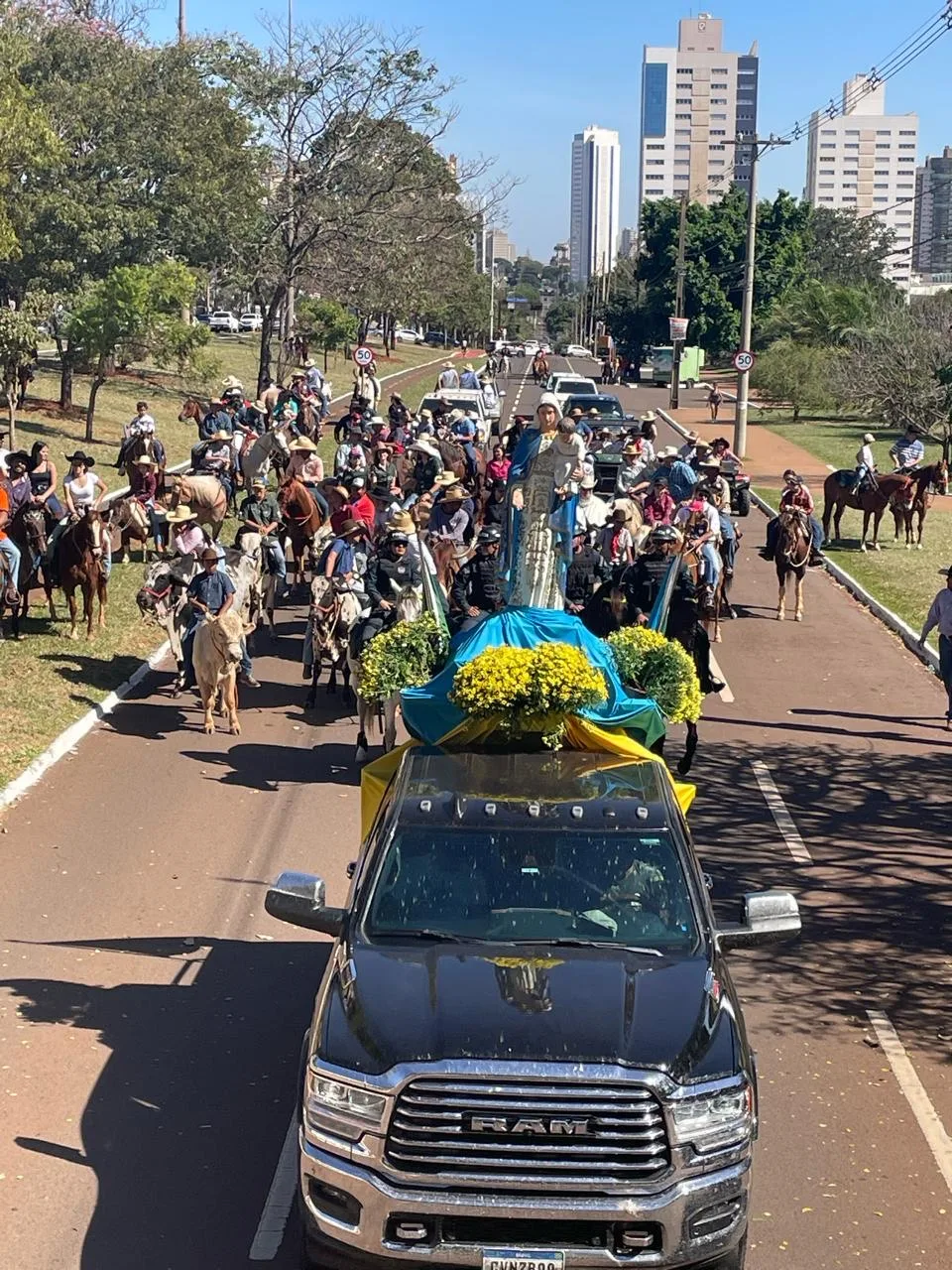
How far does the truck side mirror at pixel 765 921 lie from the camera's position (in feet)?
23.1

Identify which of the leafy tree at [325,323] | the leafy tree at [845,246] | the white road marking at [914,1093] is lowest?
the white road marking at [914,1093]

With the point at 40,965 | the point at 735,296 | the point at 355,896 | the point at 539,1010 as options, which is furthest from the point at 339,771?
the point at 735,296

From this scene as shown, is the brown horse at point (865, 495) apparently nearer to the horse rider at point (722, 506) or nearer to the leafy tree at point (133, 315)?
the horse rider at point (722, 506)

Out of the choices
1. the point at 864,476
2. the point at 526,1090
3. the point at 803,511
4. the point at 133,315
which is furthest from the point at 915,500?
the point at 526,1090

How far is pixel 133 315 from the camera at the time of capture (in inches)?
1309

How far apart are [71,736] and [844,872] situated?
7.45 m

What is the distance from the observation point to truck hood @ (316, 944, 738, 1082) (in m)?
6.01

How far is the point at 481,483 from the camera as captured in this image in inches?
1025

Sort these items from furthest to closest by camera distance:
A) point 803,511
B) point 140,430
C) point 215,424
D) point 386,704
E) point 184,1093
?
point 215,424
point 140,430
point 803,511
point 386,704
point 184,1093

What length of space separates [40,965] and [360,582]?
24.8ft

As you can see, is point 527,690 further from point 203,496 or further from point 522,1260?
point 203,496

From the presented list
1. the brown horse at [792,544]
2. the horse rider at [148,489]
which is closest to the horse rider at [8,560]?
the horse rider at [148,489]

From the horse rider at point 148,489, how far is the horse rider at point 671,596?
31.0 feet

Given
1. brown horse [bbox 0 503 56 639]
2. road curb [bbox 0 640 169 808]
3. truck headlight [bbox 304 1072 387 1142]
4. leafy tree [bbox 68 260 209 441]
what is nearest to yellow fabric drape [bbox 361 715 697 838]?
truck headlight [bbox 304 1072 387 1142]
